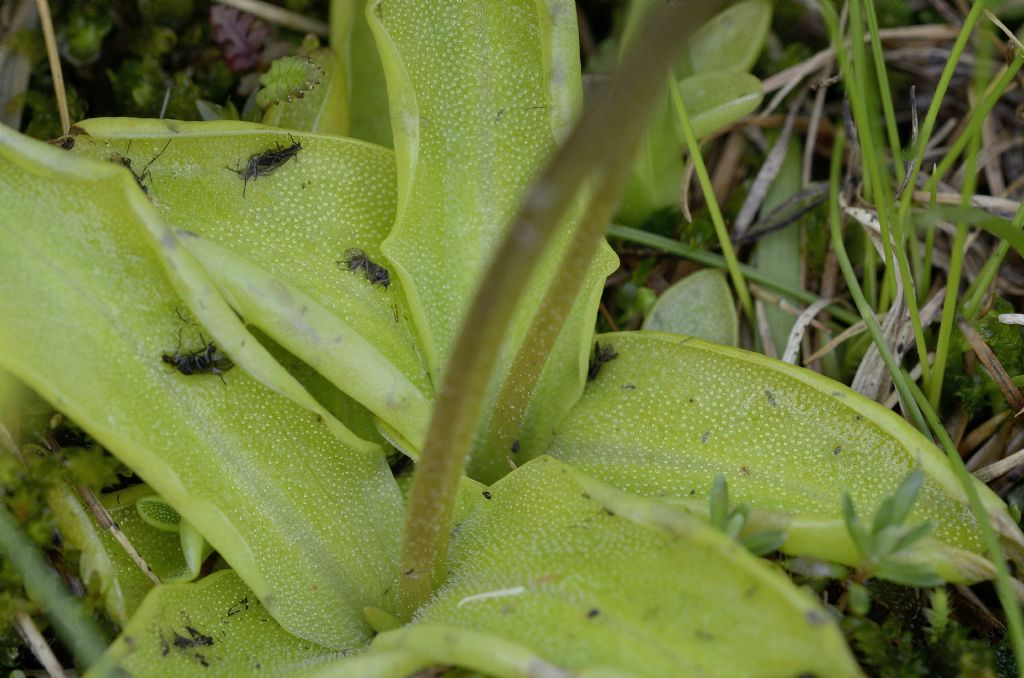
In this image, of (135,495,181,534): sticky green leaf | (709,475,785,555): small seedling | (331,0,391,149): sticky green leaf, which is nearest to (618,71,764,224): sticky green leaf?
(331,0,391,149): sticky green leaf

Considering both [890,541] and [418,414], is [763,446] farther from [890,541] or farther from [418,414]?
[418,414]

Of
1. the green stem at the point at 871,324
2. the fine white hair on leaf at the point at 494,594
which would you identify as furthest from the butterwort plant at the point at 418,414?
the green stem at the point at 871,324

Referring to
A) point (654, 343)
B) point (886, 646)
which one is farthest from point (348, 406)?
point (886, 646)

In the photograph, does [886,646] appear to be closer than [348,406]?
Yes

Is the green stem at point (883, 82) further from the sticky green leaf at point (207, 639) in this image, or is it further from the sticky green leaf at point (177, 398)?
the sticky green leaf at point (207, 639)

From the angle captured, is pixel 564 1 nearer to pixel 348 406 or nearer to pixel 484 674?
pixel 348 406

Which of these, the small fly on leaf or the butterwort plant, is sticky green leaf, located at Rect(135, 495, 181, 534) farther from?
the small fly on leaf
